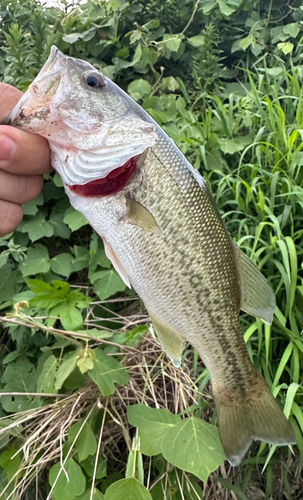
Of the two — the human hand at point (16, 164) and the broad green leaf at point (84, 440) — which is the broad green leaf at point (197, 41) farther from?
the broad green leaf at point (84, 440)

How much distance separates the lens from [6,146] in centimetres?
85

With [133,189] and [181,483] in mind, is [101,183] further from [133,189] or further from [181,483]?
[181,483]

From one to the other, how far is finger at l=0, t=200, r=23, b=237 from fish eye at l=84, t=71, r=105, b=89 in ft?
1.26

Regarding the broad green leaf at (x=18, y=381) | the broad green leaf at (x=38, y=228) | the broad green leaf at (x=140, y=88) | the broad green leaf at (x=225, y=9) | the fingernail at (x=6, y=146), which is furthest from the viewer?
the broad green leaf at (x=225, y=9)

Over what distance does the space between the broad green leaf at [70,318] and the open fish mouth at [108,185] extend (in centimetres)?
69

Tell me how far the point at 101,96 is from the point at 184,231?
409 millimetres

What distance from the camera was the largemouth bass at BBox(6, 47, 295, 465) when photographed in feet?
2.95

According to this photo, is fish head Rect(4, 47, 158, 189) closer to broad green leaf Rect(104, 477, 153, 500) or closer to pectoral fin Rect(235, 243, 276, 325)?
pectoral fin Rect(235, 243, 276, 325)

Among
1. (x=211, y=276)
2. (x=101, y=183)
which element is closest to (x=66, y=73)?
(x=101, y=183)

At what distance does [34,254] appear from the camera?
6.75ft

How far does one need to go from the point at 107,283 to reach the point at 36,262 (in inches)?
17.7

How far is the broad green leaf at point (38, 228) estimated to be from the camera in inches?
80.7

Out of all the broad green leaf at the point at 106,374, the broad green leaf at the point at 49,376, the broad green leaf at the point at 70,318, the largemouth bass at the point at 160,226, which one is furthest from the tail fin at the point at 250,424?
the broad green leaf at the point at 49,376

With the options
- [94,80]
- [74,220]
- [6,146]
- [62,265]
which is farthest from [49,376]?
[94,80]
